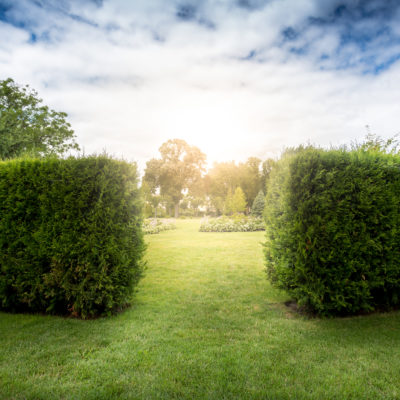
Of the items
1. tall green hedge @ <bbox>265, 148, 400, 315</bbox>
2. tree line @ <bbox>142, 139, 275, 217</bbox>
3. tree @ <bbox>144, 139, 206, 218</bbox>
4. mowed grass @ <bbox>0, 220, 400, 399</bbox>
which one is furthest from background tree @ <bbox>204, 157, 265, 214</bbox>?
mowed grass @ <bbox>0, 220, 400, 399</bbox>

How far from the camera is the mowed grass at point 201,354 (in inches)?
90.1

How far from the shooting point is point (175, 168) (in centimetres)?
4409

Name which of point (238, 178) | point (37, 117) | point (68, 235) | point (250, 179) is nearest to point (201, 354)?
point (68, 235)

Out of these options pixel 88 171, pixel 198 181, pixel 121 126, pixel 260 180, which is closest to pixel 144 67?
pixel 121 126

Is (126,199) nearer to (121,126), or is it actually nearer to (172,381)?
(172,381)

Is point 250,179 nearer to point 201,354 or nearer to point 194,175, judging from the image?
point 194,175

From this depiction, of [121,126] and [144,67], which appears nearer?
[144,67]

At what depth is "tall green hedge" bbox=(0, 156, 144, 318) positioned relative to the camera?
3.84 metres

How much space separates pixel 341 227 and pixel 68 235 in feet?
15.0

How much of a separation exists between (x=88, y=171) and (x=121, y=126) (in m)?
9.26

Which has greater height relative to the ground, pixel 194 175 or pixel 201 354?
pixel 194 175

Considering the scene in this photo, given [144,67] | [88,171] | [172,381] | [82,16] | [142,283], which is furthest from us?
[144,67]

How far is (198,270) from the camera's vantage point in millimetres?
7164

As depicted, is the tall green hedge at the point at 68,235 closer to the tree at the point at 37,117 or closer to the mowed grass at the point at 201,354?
the mowed grass at the point at 201,354
